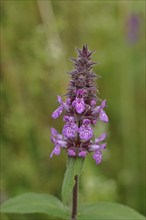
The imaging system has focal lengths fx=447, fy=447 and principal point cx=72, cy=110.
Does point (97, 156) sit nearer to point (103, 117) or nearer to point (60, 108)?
point (103, 117)

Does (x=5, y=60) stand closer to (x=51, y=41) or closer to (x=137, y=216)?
(x=51, y=41)

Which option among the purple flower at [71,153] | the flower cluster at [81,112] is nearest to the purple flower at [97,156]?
the flower cluster at [81,112]

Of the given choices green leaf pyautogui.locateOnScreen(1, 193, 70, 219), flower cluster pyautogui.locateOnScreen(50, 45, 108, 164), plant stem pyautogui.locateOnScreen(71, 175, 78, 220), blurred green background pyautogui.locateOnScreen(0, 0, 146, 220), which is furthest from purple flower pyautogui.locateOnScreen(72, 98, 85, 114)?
blurred green background pyautogui.locateOnScreen(0, 0, 146, 220)

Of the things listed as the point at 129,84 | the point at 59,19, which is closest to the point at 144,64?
the point at 129,84

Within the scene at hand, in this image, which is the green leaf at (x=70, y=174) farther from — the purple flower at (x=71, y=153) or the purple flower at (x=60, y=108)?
the purple flower at (x=60, y=108)

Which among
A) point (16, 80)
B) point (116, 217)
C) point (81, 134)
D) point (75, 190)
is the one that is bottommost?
point (116, 217)

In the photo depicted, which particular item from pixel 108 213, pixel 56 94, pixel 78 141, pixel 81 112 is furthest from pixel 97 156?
pixel 56 94

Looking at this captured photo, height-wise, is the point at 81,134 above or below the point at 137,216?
above
